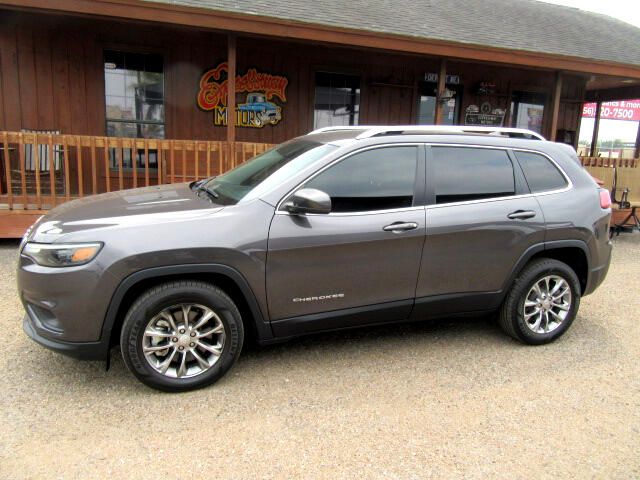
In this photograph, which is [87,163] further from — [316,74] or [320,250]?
[320,250]

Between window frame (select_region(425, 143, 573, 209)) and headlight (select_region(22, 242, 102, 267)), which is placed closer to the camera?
headlight (select_region(22, 242, 102, 267))

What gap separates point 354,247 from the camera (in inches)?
133

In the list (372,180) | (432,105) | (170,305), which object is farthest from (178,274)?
(432,105)

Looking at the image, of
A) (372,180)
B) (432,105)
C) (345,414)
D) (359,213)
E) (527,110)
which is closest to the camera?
(345,414)

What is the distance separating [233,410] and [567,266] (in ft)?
9.60

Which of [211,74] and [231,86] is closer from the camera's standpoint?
[231,86]

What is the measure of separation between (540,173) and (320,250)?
6.77 ft

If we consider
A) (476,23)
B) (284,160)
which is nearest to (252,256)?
(284,160)

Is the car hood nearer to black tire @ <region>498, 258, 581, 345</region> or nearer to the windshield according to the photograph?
the windshield

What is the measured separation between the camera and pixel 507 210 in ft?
12.5

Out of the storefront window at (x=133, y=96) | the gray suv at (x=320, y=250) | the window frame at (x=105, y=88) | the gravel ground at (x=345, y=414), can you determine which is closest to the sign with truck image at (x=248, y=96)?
the window frame at (x=105, y=88)

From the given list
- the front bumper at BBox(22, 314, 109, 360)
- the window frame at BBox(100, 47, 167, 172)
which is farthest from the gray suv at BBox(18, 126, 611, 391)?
the window frame at BBox(100, 47, 167, 172)

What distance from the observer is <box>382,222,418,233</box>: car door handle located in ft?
11.3

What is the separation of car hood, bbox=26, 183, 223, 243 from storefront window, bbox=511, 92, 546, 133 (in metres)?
11.1
